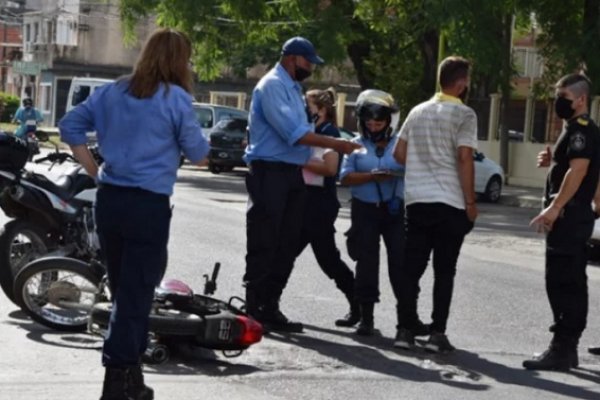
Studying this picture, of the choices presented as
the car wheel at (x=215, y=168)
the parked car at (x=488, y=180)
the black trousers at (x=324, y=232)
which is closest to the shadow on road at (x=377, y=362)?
the black trousers at (x=324, y=232)

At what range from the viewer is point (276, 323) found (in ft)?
34.3

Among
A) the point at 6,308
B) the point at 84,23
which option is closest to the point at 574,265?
the point at 6,308

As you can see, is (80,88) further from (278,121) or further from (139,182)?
(139,182)

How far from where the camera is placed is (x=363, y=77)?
1580 inches

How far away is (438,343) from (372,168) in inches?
53.7

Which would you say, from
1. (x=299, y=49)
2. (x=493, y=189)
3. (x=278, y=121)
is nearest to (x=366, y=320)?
(x=278, y=121)

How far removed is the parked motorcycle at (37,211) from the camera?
10.7 m

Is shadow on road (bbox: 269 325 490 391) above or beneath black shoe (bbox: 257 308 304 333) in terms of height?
beneath

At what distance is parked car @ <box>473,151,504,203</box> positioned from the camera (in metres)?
33.7

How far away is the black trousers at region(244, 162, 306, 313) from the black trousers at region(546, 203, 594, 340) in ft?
5.74

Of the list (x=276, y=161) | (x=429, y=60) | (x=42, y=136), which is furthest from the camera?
(x=429, y=60)

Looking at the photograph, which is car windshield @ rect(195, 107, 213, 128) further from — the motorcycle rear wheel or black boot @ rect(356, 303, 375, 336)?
black boot @ rect(356, 303, 375, 336)

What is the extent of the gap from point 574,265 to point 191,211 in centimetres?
1307

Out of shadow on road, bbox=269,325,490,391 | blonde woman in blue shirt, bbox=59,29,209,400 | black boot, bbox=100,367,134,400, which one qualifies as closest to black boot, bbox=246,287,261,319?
shadow on road, bbox=269,325,490,391
